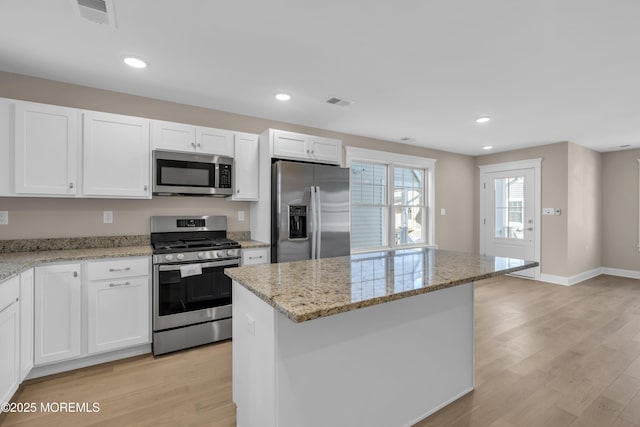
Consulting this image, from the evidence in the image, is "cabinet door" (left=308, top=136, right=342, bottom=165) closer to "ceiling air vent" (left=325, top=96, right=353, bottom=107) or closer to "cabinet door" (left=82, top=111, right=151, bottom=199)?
"ceiling air vent" (left=325, top=96, right=353, bottom=107)

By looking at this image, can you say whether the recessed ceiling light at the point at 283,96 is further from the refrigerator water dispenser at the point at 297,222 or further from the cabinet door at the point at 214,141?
the refrigerator water dispenser at the point at 297,222

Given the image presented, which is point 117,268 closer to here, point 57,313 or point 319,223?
point 57,313

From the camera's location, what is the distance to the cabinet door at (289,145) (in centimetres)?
350

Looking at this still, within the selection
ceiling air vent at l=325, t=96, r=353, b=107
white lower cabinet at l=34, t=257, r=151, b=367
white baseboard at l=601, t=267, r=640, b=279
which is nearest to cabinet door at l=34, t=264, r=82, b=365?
white lower cabinet at l=34, t=257, r=151, b=367

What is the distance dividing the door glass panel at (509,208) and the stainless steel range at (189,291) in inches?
208

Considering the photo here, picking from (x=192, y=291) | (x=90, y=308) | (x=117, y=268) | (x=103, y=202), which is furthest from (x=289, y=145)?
(x=90, y=308)

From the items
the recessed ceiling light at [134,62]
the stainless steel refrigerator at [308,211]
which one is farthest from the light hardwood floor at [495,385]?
the recessed ceiling light at [134,62]

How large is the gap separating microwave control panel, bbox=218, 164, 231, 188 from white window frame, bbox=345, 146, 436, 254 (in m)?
1.96

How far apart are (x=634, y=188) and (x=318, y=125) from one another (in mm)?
6012

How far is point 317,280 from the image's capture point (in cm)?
159

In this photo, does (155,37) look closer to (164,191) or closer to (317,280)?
(164,191)

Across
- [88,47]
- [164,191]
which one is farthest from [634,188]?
[88,47]

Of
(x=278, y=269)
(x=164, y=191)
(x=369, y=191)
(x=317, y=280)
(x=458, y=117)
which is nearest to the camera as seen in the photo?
(x=317, y=280)

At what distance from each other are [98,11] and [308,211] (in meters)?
2.35
